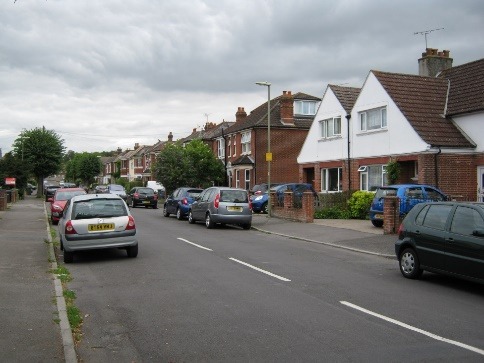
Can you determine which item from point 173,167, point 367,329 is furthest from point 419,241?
point 173,167

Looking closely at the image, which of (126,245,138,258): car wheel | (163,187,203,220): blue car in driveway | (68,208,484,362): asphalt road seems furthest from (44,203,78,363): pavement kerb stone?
(163,187,203,220): blue car in driveway

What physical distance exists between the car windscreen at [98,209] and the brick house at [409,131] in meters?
12.8

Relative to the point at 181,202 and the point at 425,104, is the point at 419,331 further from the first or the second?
the point at 425,104

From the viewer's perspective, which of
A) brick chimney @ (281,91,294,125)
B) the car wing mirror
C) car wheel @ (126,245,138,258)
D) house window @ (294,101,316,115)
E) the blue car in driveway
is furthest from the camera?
house window @ (294,101,316,115)

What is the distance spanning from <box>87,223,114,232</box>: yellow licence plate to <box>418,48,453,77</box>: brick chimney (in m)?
23.4

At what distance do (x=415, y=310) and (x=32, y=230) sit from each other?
51.2 feet

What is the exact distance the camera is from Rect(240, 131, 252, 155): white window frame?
4406cm

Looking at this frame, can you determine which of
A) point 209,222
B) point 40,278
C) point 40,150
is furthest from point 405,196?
point 40,150

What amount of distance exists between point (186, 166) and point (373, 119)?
17752 mm

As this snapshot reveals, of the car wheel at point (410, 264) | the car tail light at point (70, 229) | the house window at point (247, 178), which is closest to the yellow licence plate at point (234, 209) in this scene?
the car tail light at point (70, 229)

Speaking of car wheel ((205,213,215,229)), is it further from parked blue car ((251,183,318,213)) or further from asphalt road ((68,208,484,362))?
asphalt road ((68,208,484,362))

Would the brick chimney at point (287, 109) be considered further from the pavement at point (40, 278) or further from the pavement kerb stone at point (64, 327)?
the pavement kerb stone at point (64, 327)

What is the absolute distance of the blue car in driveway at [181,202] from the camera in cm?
2564

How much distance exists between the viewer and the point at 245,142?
146ft
